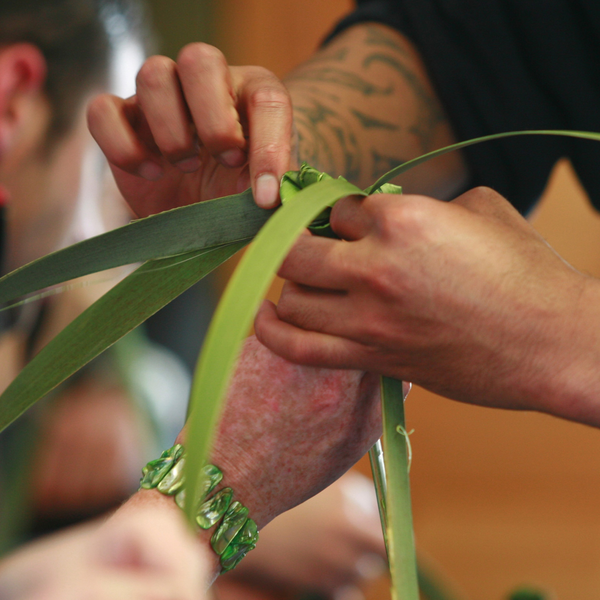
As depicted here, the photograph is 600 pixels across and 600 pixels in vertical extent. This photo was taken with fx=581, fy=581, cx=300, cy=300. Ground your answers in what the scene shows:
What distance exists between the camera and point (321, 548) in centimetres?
77

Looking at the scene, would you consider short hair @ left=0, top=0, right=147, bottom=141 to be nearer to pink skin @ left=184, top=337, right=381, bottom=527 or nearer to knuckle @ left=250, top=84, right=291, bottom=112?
knuckle @ left=250, top=84, right=291, bottom=112

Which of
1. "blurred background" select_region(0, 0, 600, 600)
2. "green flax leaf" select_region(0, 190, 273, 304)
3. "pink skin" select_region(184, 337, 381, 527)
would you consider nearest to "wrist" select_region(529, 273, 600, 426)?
"pink skin" select_region(184, 337, 381, 527)

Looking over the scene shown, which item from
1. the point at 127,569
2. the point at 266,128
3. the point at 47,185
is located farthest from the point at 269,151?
the point at 47,185

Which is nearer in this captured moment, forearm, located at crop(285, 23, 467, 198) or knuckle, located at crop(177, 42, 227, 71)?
knuckle, located at crop(177, 42, 227, 71)

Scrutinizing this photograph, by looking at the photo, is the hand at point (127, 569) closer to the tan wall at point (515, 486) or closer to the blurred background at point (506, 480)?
the blurred background at point (506, 480)

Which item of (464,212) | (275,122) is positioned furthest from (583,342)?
(275,122)

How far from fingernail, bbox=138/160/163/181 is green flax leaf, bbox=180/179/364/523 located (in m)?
0.23

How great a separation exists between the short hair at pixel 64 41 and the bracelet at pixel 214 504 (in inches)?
32.9

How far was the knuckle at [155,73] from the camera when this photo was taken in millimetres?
420

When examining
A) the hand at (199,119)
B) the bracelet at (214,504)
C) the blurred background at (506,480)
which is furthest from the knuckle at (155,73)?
the blurred background at (506,480)

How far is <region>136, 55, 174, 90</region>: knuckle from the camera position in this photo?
0.42 m

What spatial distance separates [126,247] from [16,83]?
84 cm

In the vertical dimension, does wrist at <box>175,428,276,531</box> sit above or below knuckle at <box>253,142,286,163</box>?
below

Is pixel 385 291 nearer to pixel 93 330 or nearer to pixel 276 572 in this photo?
pixel 93 330
